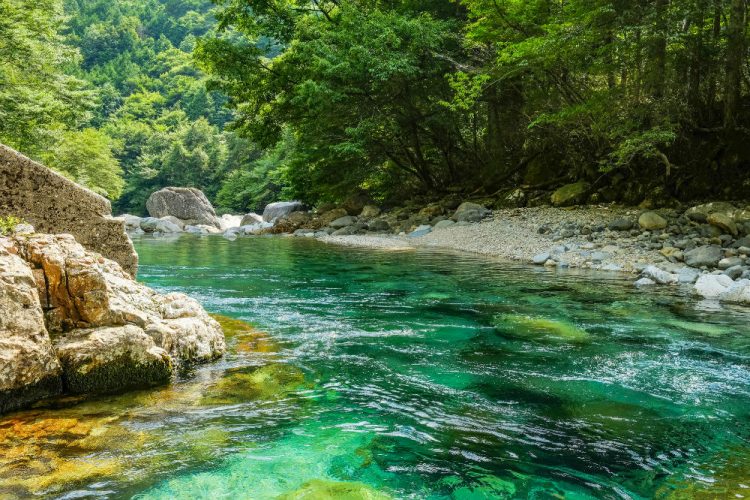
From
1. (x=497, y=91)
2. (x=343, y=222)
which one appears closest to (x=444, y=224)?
(x=497, y=91)

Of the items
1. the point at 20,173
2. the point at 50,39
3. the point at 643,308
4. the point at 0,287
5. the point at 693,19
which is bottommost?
the point at 643,308

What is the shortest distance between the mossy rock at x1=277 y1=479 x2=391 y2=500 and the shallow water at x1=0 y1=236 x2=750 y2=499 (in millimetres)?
12

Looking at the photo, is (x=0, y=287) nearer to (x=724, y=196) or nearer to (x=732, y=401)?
(x=732, y=401)

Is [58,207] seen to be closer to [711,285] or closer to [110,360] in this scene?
[110,360]

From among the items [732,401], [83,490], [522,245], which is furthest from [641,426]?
[522,245]

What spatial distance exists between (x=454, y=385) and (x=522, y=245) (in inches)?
→ 417

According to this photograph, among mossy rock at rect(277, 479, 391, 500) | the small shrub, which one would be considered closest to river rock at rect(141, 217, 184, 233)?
the small shrub

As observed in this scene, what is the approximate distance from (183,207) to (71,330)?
33168 mm

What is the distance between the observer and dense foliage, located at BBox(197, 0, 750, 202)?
12.8 m

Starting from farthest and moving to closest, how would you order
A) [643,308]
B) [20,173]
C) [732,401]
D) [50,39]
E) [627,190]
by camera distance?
[50,39] < [627,190] < [643,308] < [20,173] < [732,401]

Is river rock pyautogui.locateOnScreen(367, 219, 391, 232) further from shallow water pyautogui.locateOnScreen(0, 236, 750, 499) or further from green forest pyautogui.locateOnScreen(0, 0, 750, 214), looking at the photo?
shallow water pyautogui.locateOnScreen(0, 236, 750, 499)

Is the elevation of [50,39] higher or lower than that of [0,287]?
higher

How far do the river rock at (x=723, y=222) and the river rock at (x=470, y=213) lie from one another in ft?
26.7

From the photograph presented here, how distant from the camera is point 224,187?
46000 millimetres
